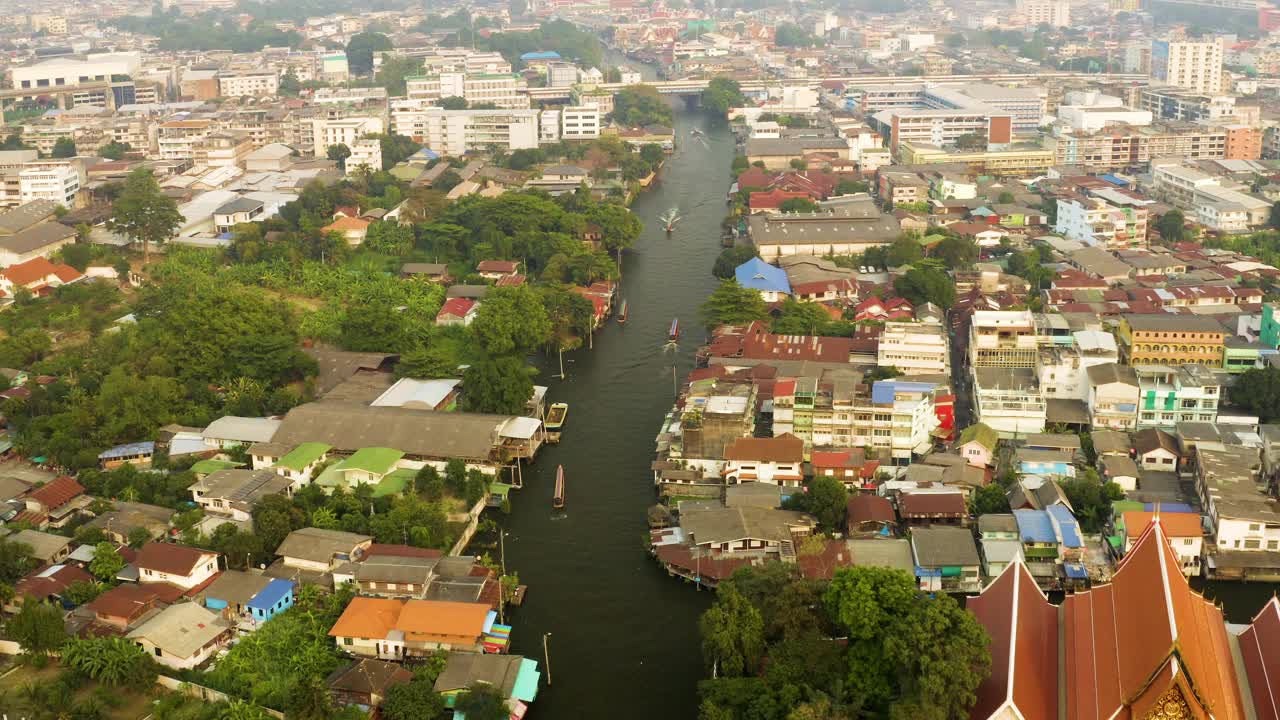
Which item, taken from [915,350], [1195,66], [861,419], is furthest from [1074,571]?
[1195,66]

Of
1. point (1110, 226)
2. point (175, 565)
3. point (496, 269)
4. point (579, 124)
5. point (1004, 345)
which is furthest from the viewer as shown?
point (579, 124)

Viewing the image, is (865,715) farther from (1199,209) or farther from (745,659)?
(1199,209)

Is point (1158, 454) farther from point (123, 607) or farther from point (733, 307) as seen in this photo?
point (123, 607)

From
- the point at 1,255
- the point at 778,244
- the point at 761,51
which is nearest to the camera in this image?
the point at 1,255

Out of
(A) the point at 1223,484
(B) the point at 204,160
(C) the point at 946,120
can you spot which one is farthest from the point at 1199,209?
(B) the point at 204,160

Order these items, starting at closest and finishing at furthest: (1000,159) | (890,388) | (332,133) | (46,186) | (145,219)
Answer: (890,388)
(145,219)
(46,186)
(1000,159)
(332,133)

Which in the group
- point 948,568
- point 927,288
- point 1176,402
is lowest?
point 948,568
